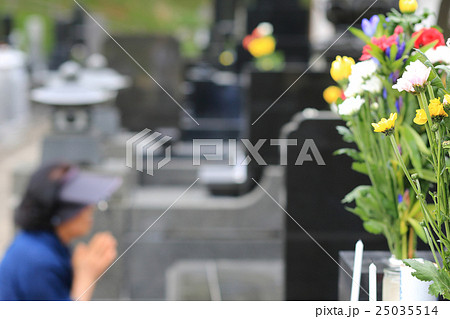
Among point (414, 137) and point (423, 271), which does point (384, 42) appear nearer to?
point (414, 137)

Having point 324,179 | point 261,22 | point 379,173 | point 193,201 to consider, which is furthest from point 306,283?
point 261,22

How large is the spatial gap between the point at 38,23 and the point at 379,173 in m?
7.21

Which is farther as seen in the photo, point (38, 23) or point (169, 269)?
point (38, 23)

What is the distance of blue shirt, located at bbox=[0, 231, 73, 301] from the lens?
1.33 m

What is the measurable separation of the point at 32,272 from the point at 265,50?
1.62m

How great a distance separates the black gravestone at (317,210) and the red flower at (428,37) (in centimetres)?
45

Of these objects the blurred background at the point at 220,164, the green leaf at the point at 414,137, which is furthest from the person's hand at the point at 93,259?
the green leaf at the point at 414,137

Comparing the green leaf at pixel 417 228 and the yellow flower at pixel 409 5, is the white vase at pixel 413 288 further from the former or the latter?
the yellow flower at pixel 409 5

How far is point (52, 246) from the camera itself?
141 centimetres

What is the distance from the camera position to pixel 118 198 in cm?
208

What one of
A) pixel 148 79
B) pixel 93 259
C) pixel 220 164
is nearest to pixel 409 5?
pixel 93 259

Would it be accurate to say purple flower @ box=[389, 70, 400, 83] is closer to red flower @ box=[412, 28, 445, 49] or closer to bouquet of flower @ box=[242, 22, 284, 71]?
red flower @ box=[412, 28, 445, 49]

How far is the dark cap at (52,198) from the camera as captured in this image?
4.57 feet

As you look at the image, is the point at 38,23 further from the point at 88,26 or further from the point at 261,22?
the point at 261,22
